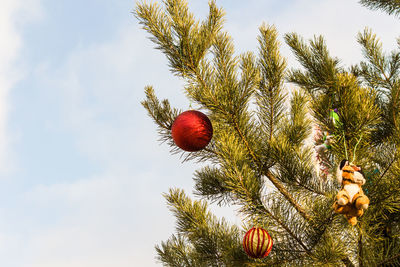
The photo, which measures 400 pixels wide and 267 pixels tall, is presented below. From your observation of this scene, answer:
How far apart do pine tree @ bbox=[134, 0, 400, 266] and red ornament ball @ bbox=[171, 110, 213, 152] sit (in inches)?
3.5

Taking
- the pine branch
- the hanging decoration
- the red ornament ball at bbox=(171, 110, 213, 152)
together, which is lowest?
the hanging decoration

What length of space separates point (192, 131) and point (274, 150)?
55cm

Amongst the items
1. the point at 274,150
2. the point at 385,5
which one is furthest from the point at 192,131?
the point at 385,5

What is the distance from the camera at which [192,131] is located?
2.27m

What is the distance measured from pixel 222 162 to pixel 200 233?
0.68m

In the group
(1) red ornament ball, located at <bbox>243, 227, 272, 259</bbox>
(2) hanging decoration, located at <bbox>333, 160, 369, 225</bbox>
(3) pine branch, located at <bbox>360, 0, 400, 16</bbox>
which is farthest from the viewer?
(3) pine branch, located at <bbox>360, 0, 400, 16</bbox>

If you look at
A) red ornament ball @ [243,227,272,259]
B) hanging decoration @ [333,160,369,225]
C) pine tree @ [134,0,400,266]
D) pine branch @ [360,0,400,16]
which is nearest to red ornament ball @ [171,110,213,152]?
pine tree @ [134,0,400,266]

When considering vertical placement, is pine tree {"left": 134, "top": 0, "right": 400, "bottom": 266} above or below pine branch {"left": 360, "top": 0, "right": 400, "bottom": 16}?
below

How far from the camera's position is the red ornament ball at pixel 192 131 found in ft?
7.45

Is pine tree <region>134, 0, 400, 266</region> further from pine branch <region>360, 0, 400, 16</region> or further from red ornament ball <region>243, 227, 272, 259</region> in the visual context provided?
pine branch <region>360, 0, 400, 16</region>

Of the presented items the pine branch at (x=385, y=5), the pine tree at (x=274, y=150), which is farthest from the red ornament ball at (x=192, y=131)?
the pine branch at (x=385, y=5)

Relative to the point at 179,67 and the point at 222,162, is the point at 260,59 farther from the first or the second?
the point at 222,162

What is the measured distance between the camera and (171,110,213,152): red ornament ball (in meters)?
2.27

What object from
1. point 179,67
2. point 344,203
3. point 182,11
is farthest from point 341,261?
point 182,11
